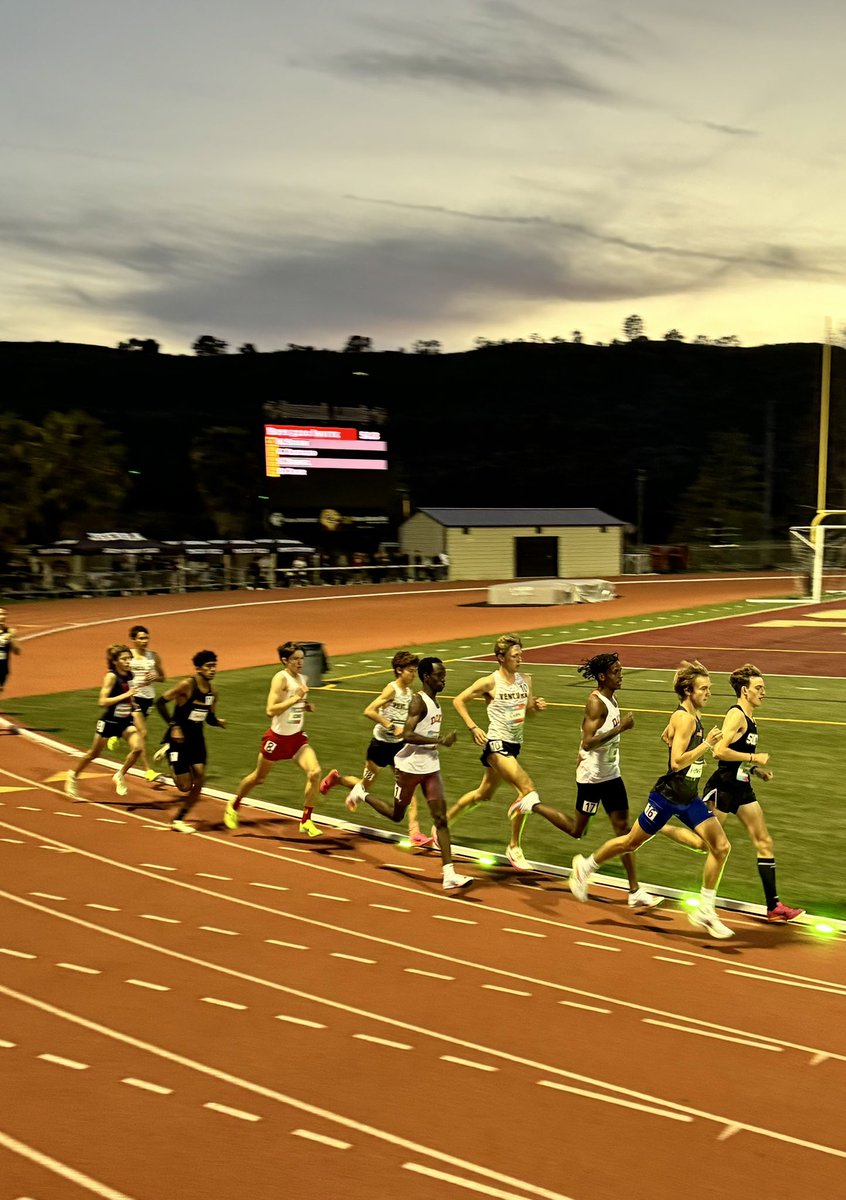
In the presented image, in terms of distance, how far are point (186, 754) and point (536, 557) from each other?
58.2 metres

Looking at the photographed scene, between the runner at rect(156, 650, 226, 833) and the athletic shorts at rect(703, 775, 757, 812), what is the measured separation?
4.80 meters

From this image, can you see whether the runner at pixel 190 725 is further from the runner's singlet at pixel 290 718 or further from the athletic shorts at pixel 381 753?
the athletic shorts at pixel 381 753

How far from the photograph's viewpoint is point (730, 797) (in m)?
8.54

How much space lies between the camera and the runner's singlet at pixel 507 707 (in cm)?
976

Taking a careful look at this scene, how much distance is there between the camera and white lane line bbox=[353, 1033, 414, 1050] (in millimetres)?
6402

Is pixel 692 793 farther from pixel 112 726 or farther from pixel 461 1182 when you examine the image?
pixel 112 726

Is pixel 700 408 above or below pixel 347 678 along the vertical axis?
above

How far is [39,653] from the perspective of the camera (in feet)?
95.0

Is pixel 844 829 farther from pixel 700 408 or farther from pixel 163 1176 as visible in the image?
pixel 700 408

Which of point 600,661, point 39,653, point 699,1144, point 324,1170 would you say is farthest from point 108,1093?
point 39,653

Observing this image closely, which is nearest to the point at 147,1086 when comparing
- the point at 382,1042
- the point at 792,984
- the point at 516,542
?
the point at 382,1042

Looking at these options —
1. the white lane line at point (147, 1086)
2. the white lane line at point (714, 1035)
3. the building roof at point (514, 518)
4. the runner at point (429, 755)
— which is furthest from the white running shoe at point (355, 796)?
the building roof at point (514, 518)

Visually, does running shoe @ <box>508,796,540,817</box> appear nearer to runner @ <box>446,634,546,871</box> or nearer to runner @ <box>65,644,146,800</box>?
runner @ <box>446,634,546,871</box>

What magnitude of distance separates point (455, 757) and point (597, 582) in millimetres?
31779
